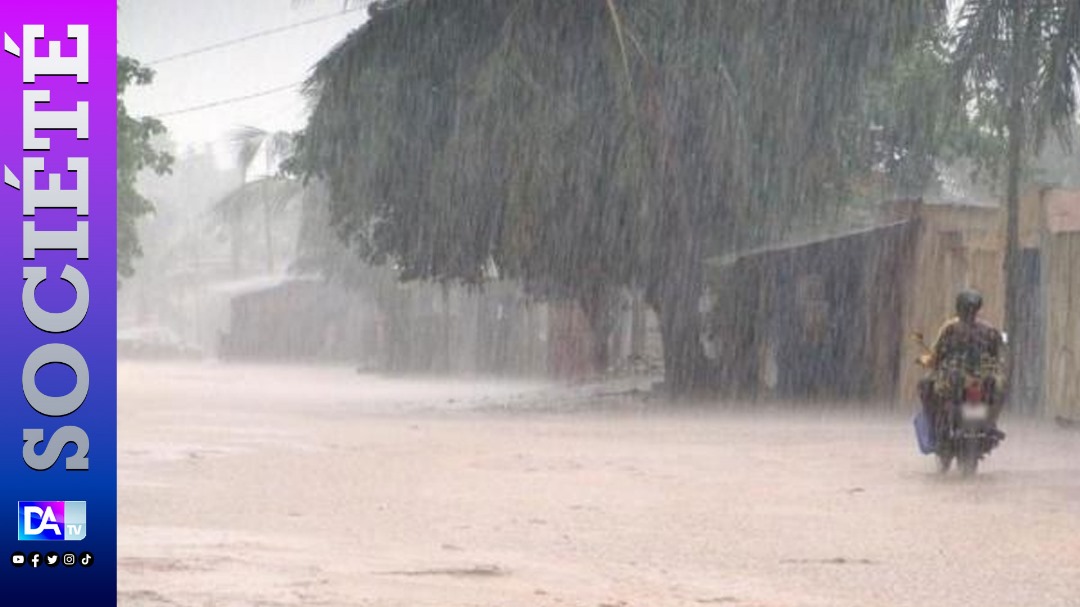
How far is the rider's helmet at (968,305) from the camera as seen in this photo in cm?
1447

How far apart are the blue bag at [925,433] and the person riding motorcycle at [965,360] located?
0.07m

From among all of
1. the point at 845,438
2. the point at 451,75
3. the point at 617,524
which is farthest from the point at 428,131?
the point at 617,524

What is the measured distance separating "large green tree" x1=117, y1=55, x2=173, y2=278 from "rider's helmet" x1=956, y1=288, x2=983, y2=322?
19111 mm

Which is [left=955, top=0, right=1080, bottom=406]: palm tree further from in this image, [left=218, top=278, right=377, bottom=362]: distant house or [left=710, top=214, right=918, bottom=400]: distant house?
[left=218, top=278, right=377, bottom=362]: distant house

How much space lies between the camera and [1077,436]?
1881cm

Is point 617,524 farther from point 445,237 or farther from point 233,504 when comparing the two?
point 445,237

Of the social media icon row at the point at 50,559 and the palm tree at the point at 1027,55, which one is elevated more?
the palm tree at the point at 1027,55

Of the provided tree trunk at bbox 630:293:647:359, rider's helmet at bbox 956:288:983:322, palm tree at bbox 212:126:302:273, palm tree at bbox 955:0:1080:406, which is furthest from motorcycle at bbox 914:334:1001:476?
palm tree at bbox 212:126:302:273

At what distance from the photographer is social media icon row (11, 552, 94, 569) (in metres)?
6.80

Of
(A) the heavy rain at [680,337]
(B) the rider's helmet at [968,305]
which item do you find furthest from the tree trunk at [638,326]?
(B) the rider's helmet at [968,305]

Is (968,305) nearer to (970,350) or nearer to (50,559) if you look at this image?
(970,350)

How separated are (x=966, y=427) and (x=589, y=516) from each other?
3.89 meters

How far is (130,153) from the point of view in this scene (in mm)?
32281

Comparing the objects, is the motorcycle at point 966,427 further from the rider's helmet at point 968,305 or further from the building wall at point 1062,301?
the building wall at point 1062,301
